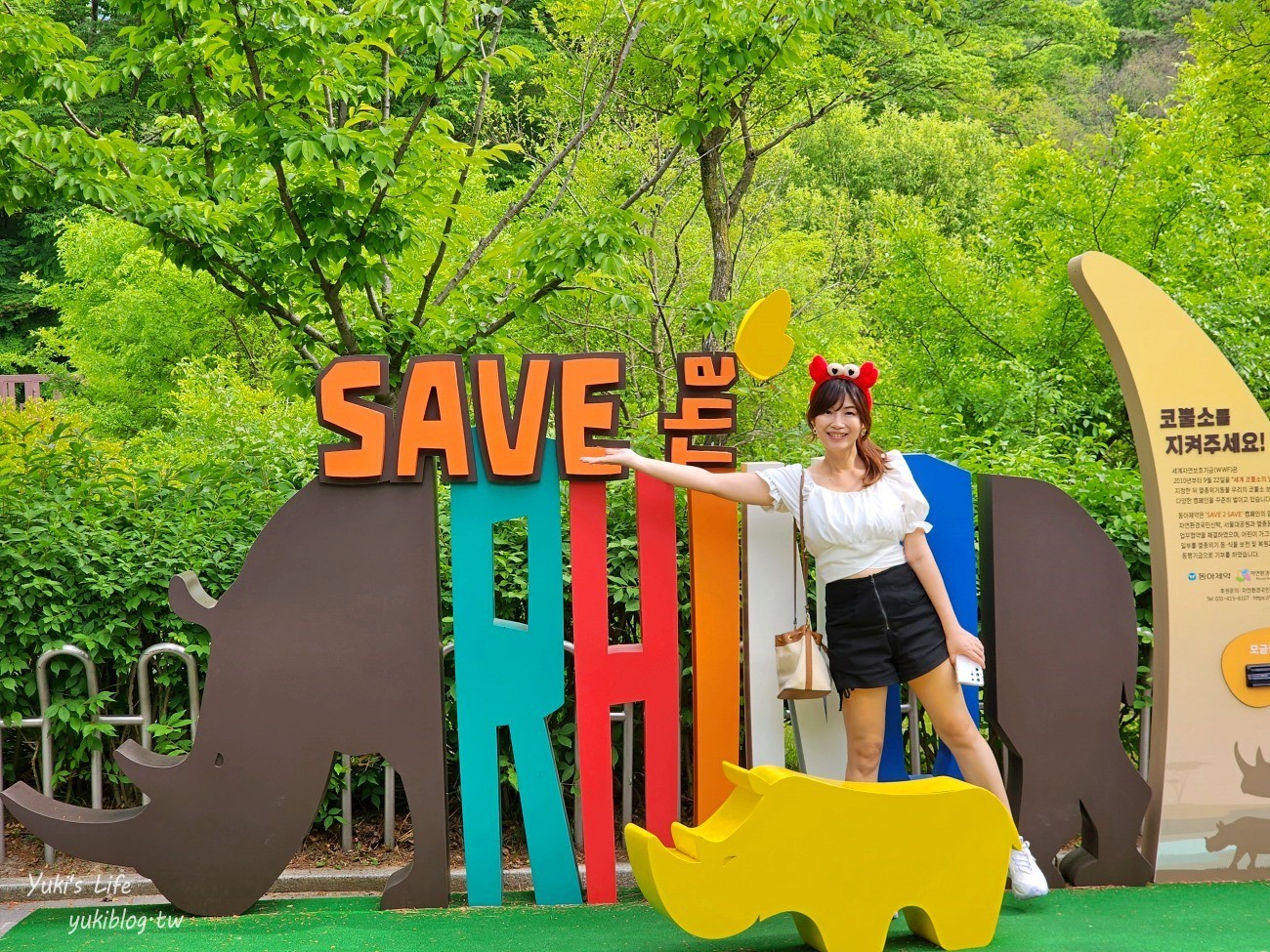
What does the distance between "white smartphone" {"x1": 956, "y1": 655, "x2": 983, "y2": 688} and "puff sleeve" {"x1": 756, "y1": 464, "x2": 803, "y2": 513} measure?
0.79m

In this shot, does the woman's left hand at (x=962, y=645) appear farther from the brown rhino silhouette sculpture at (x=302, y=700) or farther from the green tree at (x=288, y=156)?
the green tree at (x=288, y=156)

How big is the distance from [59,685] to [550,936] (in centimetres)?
240

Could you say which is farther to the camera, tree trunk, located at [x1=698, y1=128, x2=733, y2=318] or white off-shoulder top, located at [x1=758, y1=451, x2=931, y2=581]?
tree trunk, located at [x1=698, y1=128, x2=733, y2=318]

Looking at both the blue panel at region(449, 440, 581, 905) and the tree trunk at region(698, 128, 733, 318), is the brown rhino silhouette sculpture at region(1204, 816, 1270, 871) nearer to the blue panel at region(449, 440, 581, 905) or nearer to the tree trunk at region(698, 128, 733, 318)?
the blue panel at region(449, 440, 581, 905)

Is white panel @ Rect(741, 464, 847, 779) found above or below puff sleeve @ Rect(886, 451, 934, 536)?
below

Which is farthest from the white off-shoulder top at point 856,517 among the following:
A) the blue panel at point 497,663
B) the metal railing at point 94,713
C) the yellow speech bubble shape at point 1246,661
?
the metal railing at point 94,713

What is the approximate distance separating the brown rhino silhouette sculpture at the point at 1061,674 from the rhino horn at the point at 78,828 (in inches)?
128

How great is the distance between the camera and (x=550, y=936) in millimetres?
3674

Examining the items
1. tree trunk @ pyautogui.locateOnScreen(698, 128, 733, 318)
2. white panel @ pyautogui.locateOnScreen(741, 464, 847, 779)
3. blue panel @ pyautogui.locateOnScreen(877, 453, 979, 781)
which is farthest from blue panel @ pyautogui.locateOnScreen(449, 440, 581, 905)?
tree trunk @ pyautogui.locateOnScreen(698, 128, 733, 318)

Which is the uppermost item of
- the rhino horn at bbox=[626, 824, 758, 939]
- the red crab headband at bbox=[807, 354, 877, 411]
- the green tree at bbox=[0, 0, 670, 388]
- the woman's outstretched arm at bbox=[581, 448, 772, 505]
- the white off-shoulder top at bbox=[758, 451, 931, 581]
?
the green tree at bbox=[0, 0, 670, 388]

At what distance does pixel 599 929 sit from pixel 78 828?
6.23ft

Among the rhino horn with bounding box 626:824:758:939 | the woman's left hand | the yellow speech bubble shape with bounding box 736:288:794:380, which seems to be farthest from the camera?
the yellow speech bubble shape with bounding box 736:288:794:380

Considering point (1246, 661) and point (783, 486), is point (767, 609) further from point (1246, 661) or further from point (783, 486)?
Answer: point (1246, 661)

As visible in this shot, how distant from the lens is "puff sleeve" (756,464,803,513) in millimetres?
3793
